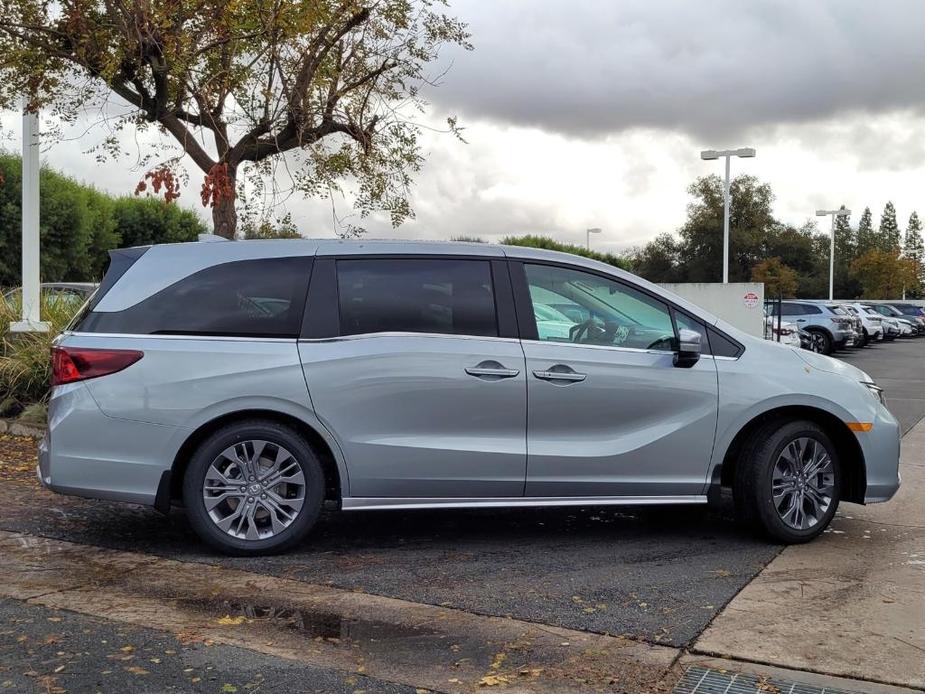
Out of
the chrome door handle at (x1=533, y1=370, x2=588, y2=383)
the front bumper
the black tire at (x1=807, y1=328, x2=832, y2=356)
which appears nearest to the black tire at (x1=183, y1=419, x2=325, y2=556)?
the chrome door handle at (x1=533, y1=370, x2=588, y2=383)

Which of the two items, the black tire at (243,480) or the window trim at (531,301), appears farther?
the window trim at (531,301)

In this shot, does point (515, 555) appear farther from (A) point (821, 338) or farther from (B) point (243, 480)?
(A) point (821, 338)

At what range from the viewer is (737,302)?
16.7m

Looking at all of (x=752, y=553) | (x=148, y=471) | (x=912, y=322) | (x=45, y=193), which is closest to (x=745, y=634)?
(x=752, y=553)

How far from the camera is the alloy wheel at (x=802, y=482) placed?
606 centimetres

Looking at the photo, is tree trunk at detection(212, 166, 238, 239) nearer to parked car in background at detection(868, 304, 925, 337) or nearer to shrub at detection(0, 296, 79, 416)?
shrub at detection(0, 296, 79, 416)

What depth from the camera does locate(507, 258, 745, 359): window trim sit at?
5.91m

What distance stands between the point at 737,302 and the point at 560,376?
11.6 m

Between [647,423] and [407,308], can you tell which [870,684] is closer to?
[647,423]

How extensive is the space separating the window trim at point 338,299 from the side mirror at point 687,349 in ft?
3.08

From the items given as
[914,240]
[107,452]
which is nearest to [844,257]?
[914,240]

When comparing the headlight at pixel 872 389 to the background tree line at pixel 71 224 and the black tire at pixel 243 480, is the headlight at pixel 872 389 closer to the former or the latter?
the black tire at pixel 243 480

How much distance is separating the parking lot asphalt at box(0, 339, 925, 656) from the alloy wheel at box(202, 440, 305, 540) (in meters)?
0.20

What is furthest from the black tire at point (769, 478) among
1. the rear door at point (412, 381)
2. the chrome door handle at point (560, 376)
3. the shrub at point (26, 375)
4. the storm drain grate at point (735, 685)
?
the shrub at point (26, 375)
